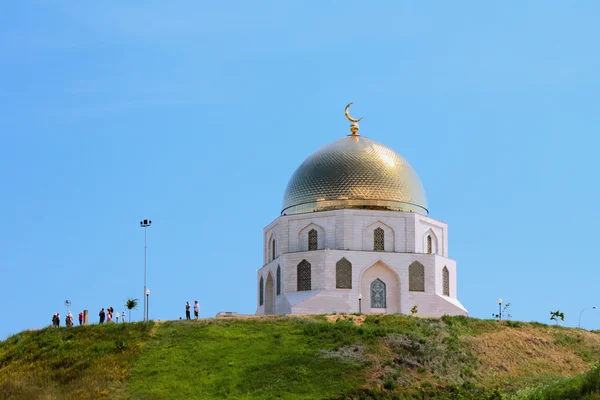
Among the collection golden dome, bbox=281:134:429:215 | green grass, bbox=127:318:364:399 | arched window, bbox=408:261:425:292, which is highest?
golden dome, bbox=281:134:429:215

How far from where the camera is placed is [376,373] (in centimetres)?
3956

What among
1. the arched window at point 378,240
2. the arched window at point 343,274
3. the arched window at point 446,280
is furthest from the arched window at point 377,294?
the arched window at point 446,280

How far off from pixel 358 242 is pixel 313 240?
2.55 metres

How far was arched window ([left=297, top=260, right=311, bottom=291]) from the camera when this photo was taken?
2126 inches

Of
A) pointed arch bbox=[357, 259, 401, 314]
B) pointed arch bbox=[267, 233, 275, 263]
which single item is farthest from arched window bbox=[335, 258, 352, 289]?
pointed arch bbox=[267, 233, 275, 263]

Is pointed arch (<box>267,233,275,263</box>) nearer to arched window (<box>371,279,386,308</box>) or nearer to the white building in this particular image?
the white building

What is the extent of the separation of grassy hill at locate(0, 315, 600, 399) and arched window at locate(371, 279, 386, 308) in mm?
6366

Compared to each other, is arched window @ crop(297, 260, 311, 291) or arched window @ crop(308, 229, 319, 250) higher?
arched window @ crop(308, 229, 319, 250)

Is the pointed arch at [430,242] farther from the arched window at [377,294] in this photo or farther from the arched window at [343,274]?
the arched window at [343,274]

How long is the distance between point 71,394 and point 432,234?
967 inches

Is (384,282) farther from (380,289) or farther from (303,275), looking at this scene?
(303,275)

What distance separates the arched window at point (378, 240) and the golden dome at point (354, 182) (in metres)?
1.38

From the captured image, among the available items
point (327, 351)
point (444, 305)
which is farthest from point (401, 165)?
point (327, 351)

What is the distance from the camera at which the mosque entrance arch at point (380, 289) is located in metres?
53.7
